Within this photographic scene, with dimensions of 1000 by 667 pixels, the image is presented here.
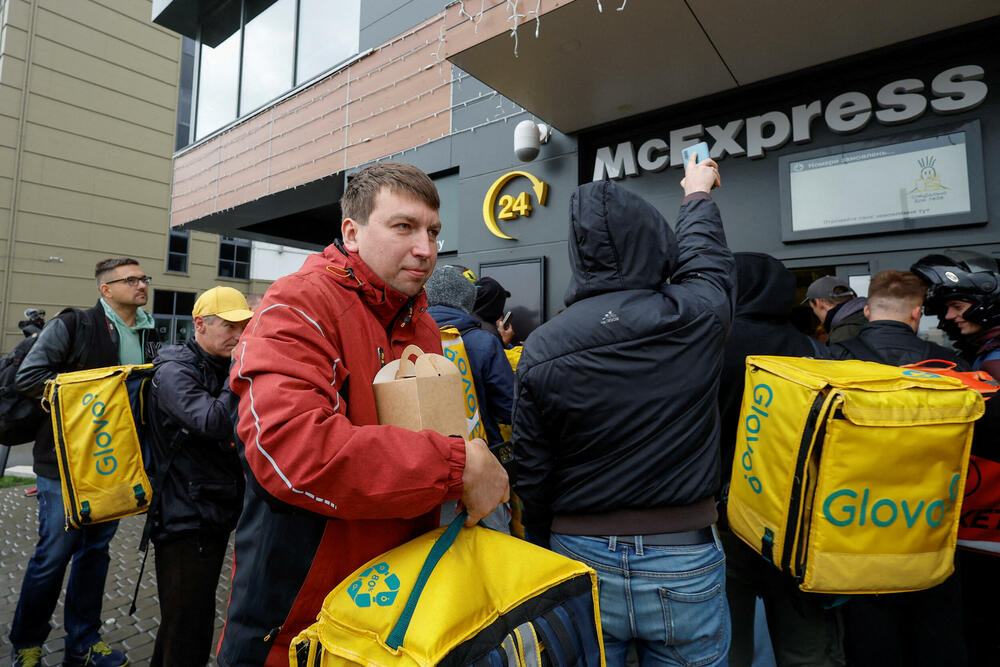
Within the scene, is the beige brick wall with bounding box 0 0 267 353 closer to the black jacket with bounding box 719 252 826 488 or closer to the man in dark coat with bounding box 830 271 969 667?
the black jacket with bounding box 719 252 826 488

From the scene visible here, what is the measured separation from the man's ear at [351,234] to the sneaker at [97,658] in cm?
321

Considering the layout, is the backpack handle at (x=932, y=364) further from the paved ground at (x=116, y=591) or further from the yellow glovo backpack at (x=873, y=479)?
the paved ground at (x=116, y=591)

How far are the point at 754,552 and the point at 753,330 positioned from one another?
3.27 feet

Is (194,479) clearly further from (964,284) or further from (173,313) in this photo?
(173,313)

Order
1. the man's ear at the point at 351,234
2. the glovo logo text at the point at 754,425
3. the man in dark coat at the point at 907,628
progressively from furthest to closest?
the man in dark coat at the point at 907,628 → the glovo logo text at the point at 754,425 → the man's ear at the point at 351,234

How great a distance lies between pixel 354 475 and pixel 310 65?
955 centimetres

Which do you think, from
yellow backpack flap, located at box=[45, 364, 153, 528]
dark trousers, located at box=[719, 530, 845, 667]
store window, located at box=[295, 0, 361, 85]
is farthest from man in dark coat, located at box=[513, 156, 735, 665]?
store window, located at box=[295, 0, 361, 85]

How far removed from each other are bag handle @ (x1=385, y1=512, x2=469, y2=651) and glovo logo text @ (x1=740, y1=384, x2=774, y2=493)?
1273 millimetres

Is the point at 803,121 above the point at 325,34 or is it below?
below

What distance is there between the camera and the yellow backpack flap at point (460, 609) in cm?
92

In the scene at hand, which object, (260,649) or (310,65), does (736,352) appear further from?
(310,65)

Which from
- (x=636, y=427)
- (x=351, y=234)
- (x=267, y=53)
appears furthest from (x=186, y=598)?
(x=267, y=53)

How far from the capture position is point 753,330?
7.78 ft

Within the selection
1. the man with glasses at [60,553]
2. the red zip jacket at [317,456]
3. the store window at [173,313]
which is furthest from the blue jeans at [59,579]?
the store window at [173,313]
